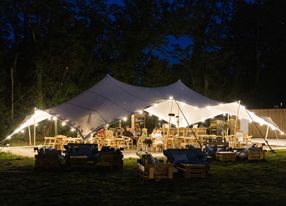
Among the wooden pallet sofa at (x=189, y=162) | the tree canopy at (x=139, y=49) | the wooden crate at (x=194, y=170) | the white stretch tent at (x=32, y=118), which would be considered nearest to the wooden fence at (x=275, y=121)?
the tree canopy at (x=139, y=49)

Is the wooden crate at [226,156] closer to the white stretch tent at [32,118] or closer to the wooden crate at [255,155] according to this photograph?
the wooden crate at [255,155]

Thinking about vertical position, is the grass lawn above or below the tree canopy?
below

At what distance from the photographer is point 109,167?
1027cm

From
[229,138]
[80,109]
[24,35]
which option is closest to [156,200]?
[80,109]

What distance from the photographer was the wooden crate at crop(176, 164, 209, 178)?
9.06m

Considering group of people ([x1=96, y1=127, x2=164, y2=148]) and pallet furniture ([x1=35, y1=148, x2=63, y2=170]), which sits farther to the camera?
group of people ([x1=96, y1=127, x2=164, y2=148])

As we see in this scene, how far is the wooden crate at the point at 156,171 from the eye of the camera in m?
8.52

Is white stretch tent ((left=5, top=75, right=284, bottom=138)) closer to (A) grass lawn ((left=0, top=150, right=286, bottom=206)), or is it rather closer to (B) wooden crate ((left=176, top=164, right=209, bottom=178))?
(A) grass lawn ((left=0, top=150, right=286, bottom=206))

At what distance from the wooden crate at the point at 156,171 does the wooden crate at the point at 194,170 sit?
0.41 meters

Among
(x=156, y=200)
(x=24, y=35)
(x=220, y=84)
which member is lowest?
(x=156, y=200)

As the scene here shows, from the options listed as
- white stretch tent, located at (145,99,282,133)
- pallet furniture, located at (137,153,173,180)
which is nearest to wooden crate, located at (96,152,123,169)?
pallet furniture, located at (137,153,173,180)

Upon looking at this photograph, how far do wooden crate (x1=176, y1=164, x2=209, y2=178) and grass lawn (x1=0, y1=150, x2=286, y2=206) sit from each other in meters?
0.15

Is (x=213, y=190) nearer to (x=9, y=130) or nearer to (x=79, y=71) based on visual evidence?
(x=9, y=130)

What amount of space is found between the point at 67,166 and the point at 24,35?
13.9 meters
